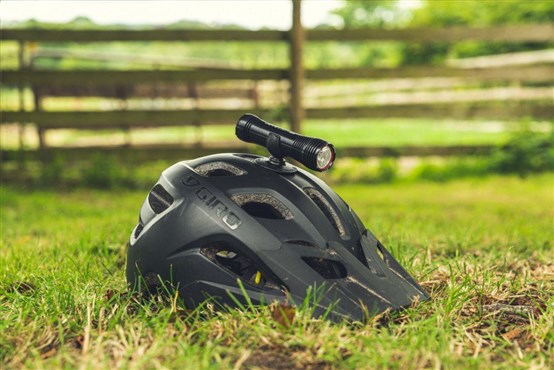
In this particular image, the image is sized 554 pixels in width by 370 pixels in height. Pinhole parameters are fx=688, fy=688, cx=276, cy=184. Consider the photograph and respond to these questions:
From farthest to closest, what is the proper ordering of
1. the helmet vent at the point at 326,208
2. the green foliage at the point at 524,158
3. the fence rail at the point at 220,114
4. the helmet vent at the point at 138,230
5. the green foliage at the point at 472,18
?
the green foliage at the point at 472,18
the green foliage at the point at 524,158
the fence rail at the point at 220,114
the helmet vent at the point at 138,230
the helmet vent at the point at 326,208

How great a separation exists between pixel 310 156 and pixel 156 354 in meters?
0.87

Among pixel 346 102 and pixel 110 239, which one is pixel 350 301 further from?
pixel 346 102

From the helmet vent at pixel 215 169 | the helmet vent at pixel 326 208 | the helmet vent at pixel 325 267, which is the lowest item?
the helmet vent at pixel 325 267

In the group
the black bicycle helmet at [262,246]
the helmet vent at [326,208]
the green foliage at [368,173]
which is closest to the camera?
the black bicycle helmet at [262,246]

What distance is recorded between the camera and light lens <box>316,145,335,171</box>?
2.49 meters

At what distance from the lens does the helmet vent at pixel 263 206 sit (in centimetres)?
255

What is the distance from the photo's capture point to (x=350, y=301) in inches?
96.3

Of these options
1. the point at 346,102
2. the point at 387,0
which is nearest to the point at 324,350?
the point at 346,102

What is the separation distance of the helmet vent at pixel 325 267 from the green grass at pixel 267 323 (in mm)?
226

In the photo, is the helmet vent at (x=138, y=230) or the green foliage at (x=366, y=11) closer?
the helmet vent at (x=138, y=230)

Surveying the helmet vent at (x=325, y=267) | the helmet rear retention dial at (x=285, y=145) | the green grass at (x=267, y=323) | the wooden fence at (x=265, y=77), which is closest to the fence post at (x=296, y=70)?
the wooden fence at (x=265, y=77)

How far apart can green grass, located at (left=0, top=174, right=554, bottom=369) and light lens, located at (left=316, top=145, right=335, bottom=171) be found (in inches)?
20.9

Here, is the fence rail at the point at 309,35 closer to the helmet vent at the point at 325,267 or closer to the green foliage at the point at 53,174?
the green foliage at the point at 53,174

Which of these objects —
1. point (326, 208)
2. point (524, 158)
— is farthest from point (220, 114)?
point (326, 208)
